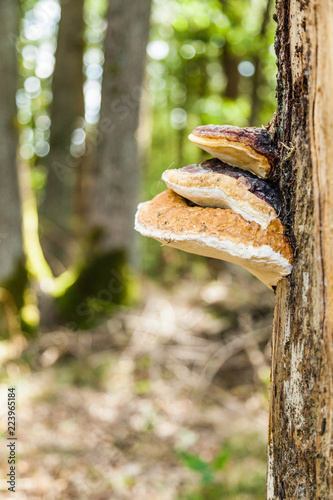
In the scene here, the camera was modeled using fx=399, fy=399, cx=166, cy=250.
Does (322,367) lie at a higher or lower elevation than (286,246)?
lower

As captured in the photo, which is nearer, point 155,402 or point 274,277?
point 274,277

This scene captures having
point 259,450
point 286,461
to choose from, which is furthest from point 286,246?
point 259,450

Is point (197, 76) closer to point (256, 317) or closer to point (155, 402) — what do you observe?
point (256, 317)

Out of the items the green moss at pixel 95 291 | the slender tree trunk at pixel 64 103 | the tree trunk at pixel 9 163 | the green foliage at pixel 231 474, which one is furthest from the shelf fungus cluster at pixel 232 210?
the slender tree trunk at pixel 64 103

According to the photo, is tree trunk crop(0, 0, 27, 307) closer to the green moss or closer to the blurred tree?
the green moss

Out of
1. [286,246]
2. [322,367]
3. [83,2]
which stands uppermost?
[83,2]

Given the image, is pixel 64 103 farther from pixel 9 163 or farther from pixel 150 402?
pixel 150 402

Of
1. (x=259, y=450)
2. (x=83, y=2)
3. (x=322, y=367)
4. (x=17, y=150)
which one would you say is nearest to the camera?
(x=322, y=367)

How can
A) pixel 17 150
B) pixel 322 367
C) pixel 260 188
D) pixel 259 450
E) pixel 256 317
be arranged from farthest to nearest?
pixel 17 150, pixel 256 317, pixel 259 450, pixel 260 188, pixel 322 367
